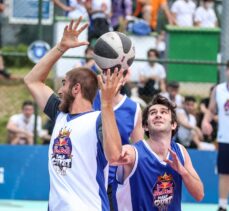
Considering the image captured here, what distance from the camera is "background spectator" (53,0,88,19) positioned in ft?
54.1

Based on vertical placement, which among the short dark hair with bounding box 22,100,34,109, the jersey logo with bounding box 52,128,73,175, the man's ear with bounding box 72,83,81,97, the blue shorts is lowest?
the blue shorts

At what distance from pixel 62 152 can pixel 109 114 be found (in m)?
0.60

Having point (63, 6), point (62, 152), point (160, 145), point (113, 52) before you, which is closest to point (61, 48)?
point (113, 52)

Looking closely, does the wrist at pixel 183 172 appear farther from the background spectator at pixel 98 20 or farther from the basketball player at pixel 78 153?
the background spectator at pixel 98 20

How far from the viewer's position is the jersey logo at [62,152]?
642cm

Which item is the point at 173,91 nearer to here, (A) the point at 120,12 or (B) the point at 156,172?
(A) the point at 120,12

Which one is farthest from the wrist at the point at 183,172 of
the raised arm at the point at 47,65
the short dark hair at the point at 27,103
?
the short dark hair at the point at 27,103

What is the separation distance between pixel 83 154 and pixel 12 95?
920 centimetres

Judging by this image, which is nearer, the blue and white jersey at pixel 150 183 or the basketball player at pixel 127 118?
the blue and white jersey at pixel 150 183

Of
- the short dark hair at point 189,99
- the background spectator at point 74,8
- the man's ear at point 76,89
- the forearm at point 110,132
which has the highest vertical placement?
the background spectator at point 74,8

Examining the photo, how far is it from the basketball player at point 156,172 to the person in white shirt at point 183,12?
1080 centimetres

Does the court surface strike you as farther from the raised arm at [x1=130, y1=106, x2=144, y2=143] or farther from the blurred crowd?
the raised arm at [x1=130, y1=106, x2=144, y2=143]

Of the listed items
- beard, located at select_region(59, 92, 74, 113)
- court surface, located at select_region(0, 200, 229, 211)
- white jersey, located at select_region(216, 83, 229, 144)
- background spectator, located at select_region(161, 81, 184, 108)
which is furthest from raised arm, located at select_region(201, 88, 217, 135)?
beard, located at select_region(59, 92, 74, 113)

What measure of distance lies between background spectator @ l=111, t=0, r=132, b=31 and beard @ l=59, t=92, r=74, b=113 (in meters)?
10.4
